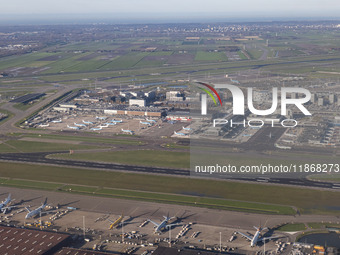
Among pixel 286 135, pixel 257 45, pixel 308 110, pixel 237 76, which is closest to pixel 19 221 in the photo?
pixel 286 135

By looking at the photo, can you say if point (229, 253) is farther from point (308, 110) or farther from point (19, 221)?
point (308, 110)

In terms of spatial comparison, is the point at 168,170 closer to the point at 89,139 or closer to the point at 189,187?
the point at 189,187

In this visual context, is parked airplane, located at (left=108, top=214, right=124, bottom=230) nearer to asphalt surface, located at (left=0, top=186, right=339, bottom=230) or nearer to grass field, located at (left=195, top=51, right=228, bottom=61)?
asphalt surface, located at (left=0, top=186, right=339, bottom=230)

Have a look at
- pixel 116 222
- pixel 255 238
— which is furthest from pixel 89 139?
pixel 255 238

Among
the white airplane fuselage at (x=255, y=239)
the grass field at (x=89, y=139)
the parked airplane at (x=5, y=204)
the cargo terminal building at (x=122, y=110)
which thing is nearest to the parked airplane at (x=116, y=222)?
the parked airplane at (x=5, y=204)

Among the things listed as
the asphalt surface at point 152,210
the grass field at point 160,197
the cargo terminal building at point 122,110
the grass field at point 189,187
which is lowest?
the asphalt surface at point 152,210

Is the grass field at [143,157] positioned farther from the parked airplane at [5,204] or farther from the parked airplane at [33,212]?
the parked airplane at [33,212]

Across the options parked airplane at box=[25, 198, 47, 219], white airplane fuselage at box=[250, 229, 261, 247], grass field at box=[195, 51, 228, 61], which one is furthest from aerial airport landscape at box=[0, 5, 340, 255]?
grass field at box=[195, 51, 228, 61]
